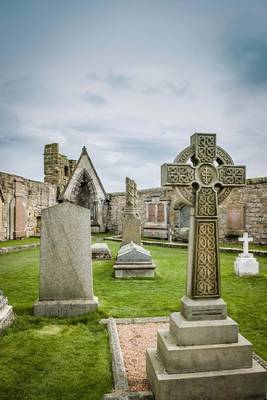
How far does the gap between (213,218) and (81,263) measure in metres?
2.86

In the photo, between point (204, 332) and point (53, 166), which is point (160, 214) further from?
point (204, 332)

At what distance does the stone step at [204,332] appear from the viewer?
9.48ft

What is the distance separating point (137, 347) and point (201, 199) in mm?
2240

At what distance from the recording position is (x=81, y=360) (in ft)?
11.8

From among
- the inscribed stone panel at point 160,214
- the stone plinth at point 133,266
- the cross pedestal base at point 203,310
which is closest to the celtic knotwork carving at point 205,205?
the cross pedestal base at point 203,310

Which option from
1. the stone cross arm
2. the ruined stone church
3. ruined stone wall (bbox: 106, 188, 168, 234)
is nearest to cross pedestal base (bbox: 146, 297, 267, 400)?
the stone cross arm

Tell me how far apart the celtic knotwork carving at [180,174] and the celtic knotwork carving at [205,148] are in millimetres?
189

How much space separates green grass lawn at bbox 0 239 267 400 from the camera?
3131 mm

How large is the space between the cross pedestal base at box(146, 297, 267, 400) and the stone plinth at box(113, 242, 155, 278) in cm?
479

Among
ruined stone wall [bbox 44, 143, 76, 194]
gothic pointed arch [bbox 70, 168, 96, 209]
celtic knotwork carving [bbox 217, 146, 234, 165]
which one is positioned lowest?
celtic knotwork carving [bbox 217, 146, 234, 165]

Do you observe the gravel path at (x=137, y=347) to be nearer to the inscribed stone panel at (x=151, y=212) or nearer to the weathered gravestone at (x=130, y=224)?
the weathered gravestone at (x=130, y=224)

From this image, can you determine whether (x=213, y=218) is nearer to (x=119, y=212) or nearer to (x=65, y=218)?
(x=65, y=218)

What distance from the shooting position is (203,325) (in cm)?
293

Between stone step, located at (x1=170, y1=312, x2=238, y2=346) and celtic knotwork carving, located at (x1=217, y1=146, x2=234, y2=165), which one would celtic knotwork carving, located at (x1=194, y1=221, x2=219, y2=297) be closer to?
stone step, located at (x1=170, y1=312, x2=238, y2=346)
